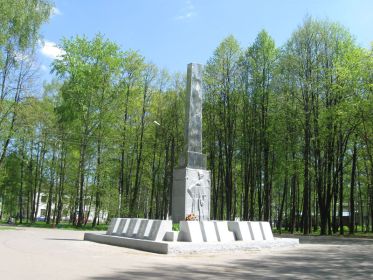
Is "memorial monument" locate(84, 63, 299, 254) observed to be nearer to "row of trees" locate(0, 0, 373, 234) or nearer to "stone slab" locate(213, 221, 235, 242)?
"stone slab" locate(213, 221, 235, 242)

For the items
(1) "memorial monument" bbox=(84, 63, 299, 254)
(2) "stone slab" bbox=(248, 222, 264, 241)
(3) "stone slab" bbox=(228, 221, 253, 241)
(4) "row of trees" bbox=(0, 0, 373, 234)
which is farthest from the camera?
(4) "row of trees" bbox=(0, 0, 373, 234)

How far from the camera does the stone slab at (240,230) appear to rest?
13.6 metres

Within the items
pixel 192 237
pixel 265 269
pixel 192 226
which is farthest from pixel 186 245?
pixel 265 269

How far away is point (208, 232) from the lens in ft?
41.6

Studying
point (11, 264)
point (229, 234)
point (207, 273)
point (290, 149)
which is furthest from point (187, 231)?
point (290, 149)

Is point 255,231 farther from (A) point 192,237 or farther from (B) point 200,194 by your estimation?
(A) point 192,237

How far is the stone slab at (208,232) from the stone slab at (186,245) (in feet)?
1.58

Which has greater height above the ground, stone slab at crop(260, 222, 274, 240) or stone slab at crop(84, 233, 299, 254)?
stone slab at crop(260, 222, 274, 240)

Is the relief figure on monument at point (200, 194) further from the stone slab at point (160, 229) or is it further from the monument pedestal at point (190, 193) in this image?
the stone slab at point (160, 229)

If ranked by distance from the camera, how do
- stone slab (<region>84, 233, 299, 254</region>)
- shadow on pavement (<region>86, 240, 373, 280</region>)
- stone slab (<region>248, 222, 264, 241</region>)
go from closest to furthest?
shadow on pavement (<region>86, 240, 373, 280</region>)
stone slab (<region>84, 233, 299, 254</region>)
stone slab (<region>248, 222, 264, 241</region>)

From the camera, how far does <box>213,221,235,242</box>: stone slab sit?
42.0 feet

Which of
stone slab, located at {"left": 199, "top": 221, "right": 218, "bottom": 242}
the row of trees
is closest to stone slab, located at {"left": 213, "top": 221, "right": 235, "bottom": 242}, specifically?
stone slab, located at {"left": 199, "top": 221, "right": 218, "bottom": 242}

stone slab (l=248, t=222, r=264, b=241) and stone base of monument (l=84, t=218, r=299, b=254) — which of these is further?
stone slab (l=248, t=222, r=264, b=241)

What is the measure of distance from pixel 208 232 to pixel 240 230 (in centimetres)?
143
